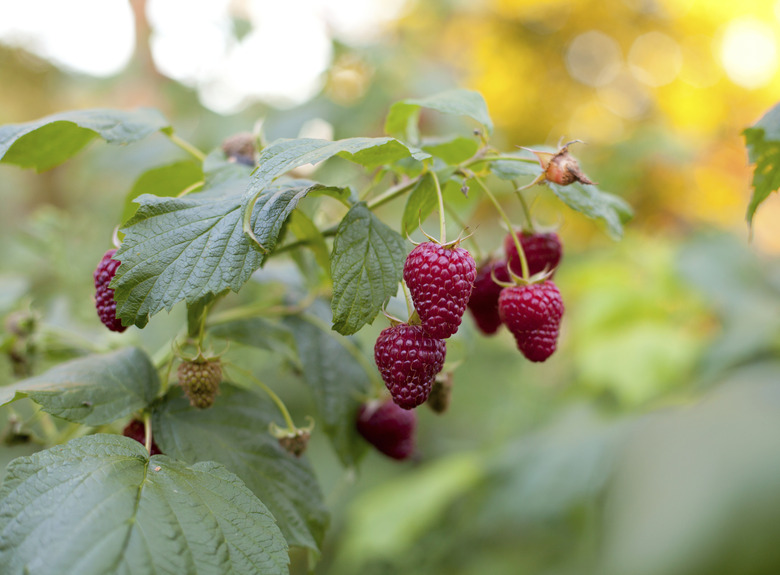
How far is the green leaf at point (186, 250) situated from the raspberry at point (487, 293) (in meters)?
0.31

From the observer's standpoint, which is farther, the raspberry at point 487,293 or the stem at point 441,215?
the raspberry at point 487,293

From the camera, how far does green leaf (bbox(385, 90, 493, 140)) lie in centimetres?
72

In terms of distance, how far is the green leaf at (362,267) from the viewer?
63cm

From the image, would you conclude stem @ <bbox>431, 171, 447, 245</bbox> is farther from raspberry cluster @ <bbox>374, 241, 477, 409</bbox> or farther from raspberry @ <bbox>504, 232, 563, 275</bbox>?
raspberry @ <bbox>504, 232, 563, 275</bbox>

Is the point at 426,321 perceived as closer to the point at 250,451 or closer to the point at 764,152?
the point at 250,451

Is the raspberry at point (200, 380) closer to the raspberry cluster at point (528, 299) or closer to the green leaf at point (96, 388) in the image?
the green leaf at point (96, 388)

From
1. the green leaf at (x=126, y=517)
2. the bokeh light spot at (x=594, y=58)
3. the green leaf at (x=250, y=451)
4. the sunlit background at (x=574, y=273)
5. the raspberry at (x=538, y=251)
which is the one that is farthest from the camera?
the bokeh light spot at (x=594, y=58)

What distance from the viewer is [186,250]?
0.63 meters

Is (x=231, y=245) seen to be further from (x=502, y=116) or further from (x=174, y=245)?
(x=502, y=116)

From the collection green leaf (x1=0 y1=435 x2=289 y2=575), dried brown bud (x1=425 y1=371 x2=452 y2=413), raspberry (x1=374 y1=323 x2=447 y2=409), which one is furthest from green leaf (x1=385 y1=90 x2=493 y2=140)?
green leaf (x1=0 y1=435 x2=289 y2=575)

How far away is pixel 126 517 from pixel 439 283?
14.4 inches

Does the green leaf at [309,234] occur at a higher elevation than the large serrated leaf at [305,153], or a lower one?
lower

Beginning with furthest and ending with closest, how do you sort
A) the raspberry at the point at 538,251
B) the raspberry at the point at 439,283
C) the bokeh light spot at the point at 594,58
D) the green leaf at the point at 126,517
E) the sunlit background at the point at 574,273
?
1. the bokeh light spot at the point at 594,58
2. the sunlit background at the point at 574,273
3. the raspberry at the point at 538,251
4. the raspberry at the point at 439,283
5. the green leaf at the point at 126,517

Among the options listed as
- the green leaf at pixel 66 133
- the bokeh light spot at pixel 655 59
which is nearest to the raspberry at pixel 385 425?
the green leaf at pixel 66 133
